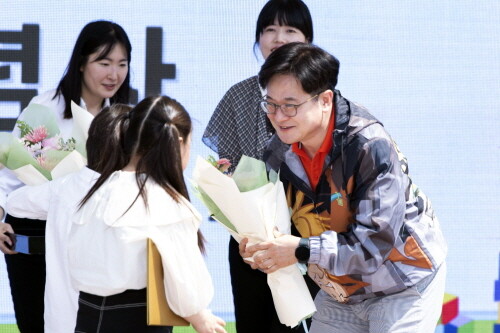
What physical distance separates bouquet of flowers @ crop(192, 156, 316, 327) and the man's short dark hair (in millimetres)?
279

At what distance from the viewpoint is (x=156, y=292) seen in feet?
8.22

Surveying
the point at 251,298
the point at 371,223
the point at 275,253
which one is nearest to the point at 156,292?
the point at 275,253

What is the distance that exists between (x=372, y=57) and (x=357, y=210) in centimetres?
219

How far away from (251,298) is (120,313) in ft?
3.01

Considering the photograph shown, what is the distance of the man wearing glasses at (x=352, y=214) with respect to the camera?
2521 millimetres

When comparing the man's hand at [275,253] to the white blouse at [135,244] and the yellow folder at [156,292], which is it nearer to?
the white blouse at [135,244]

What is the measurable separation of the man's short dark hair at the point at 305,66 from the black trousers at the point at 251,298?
3.07 ft

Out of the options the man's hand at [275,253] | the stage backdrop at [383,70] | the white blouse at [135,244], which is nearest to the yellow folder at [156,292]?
the white blouse at [135,244]

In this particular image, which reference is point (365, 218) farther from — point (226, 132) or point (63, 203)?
point (226, 132)

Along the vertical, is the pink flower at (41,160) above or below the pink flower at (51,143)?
below

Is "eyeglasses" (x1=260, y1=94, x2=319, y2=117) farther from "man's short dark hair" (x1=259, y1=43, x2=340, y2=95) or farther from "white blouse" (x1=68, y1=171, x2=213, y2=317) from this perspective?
"white blouse" (x1=68, y1=171, x2=213, y2=317)

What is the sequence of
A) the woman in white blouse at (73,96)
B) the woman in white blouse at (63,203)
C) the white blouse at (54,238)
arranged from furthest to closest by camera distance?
the woman in white blouse at (73,96) < the white blouse at (54,238) < the woman in white blouse at (63,203)

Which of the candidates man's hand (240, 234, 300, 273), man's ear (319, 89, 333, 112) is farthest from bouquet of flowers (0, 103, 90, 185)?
man's ear (319, 89, 333, 112)

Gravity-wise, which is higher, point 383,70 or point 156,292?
point 383,70
